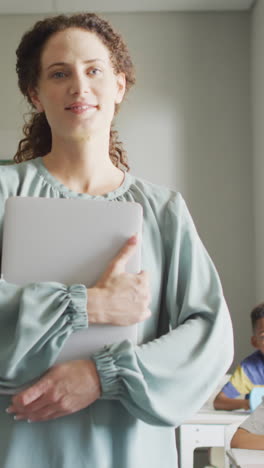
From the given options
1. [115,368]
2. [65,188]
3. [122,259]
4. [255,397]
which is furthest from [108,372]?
[255,397]

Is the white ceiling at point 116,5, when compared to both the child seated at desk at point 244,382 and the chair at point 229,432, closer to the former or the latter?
the child seated at desk at point 244,382

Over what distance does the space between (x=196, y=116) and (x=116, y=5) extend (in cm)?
91

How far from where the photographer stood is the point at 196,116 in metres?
3.90

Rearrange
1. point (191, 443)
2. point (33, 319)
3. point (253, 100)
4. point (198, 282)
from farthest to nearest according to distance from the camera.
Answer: point (253, 100), point (191, 443), point (198, 282), point (33, 319)

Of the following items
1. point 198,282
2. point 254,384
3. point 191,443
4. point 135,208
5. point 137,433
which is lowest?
point 191,443

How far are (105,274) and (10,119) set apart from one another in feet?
10.8

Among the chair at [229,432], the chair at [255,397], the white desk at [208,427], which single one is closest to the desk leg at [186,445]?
the white desk at [208,427]

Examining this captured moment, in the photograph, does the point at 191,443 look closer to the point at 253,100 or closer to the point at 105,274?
the point at 105,274

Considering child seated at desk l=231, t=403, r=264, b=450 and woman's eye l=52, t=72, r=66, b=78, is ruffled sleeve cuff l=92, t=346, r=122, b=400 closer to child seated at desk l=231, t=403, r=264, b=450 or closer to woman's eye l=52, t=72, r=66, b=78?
woman's eye l=52, t=72, r=66, b=78

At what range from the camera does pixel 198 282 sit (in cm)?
94

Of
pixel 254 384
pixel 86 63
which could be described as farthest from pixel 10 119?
pixel 86 63

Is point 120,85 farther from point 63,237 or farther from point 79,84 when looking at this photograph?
point 63,237

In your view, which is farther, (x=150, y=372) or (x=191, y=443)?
(x=191, y=443)

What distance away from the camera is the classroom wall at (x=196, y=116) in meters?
3.82
